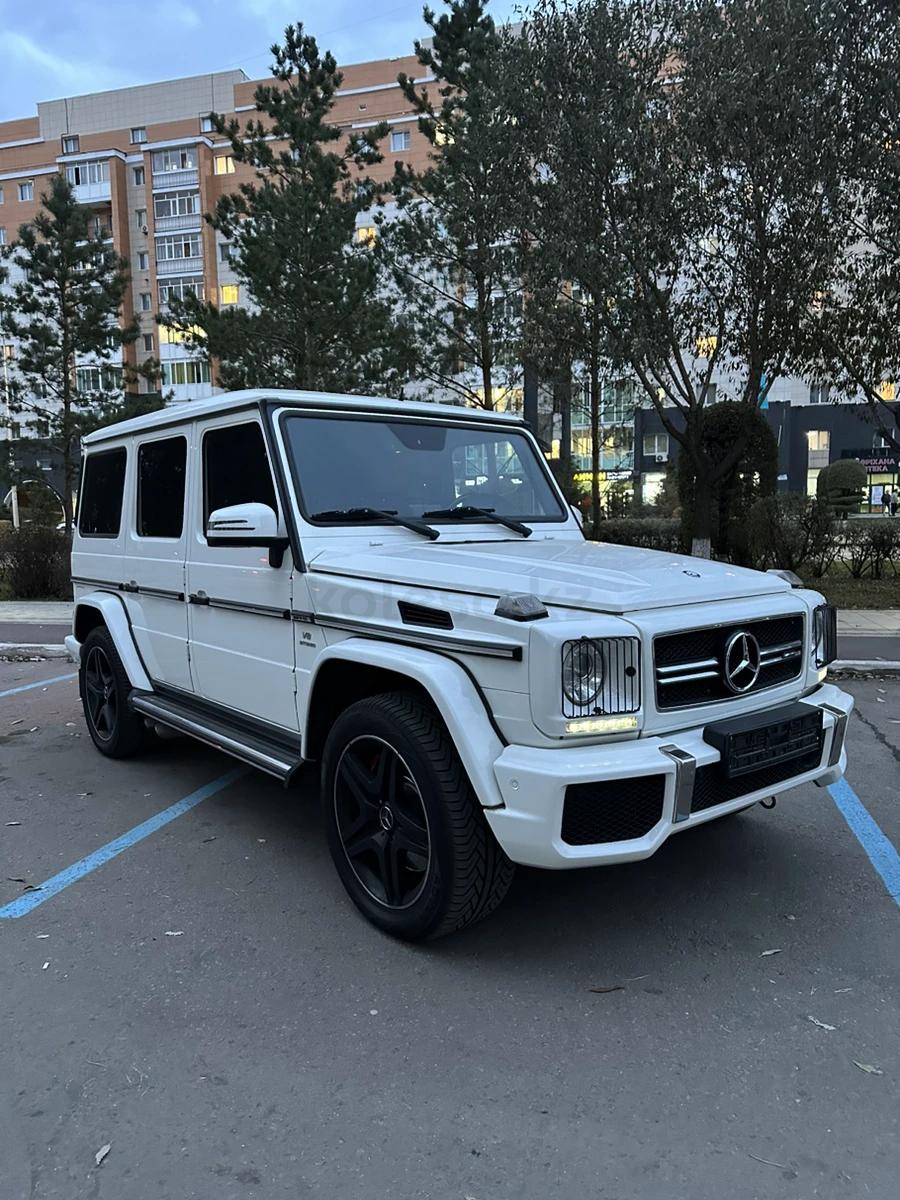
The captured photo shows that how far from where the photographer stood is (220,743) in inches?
161

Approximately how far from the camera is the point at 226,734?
410cm

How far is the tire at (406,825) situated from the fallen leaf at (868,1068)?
1.19 meters

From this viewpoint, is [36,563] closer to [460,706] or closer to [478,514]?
[478,514]

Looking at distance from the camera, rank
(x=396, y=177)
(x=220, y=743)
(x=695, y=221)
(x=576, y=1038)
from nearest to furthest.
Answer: (x=576, y=1038)
(x=220, y=743)
(x=695, y=221)
(x=396, y=177)

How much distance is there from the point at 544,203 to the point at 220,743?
36.9ft

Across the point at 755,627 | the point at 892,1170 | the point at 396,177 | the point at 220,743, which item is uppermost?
the point at 396,177

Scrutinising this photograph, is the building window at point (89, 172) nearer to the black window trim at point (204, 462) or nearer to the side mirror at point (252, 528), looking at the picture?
the black window trim at point (204, 462)

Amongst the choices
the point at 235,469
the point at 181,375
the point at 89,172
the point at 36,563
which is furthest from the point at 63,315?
the point at 89,172

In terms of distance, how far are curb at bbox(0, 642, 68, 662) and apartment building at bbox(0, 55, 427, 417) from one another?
40865 mm

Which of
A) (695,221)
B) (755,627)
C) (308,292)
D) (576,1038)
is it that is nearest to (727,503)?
(695,221)

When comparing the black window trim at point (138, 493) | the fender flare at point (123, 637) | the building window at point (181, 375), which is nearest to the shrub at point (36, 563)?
the fender flare at point (123, 637)

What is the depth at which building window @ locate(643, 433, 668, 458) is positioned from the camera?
5291 centimetres

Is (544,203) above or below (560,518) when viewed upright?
above

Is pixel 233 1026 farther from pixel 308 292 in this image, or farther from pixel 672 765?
pixel 308 292
